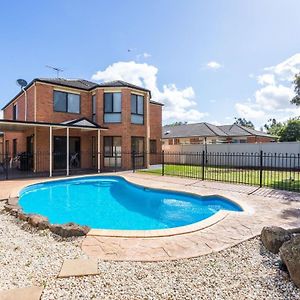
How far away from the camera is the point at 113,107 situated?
1906 centimetres

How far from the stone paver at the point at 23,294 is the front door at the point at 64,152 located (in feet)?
49.9

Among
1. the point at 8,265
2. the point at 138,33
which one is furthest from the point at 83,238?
the point at 138,33

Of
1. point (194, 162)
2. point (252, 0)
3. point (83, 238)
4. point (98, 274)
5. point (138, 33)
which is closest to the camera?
point (98, 274)

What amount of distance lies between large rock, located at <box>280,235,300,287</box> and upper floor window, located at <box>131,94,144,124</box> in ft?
55.3

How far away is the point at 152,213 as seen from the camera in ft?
27.6

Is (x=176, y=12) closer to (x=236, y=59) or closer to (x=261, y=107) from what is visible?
(x=236, y=59)

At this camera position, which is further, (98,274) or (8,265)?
(8,265)

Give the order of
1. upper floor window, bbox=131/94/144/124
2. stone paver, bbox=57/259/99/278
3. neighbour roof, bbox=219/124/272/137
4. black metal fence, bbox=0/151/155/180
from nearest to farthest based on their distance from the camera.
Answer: stone paver, bbox=57/259/99/278, black metal fence, bbox=0/151/155/180, upper floor window, bbox=131/94/144/124, neighbour roof, bbox=219/124/272/137

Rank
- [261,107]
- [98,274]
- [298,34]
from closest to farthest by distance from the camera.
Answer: [98,274], [298,34], [261,107]

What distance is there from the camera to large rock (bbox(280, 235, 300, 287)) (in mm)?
3179

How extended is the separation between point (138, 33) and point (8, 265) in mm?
14561

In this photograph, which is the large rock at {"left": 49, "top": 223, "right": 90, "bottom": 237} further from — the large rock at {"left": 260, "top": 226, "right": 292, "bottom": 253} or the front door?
the front door

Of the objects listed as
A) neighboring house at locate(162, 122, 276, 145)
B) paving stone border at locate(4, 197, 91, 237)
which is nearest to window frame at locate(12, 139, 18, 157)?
paving stone border at locate(4, 197, 91, 237)

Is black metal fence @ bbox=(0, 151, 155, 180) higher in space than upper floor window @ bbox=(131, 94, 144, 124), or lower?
lower
